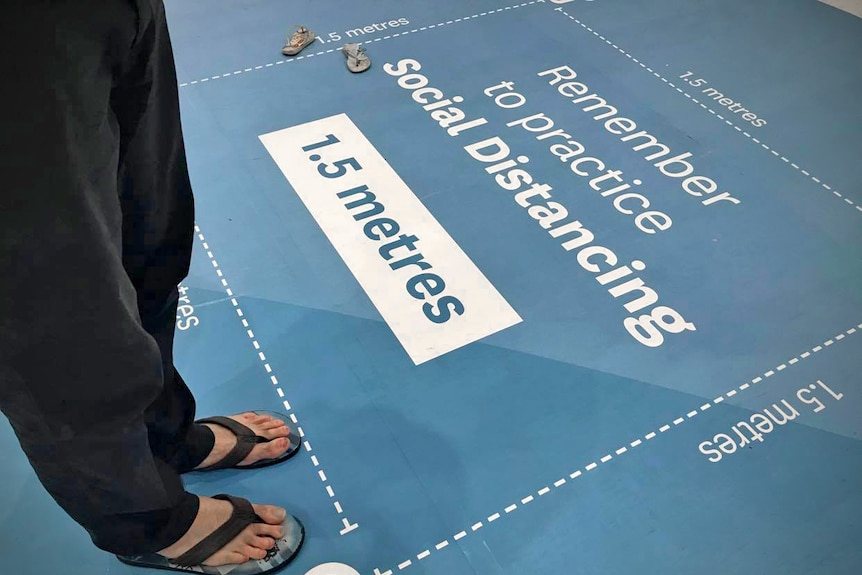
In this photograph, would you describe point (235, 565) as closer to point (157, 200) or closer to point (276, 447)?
point (276, 447)

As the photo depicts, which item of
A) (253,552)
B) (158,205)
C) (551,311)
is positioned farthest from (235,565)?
(551,311)

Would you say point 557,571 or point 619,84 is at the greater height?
point 619,84

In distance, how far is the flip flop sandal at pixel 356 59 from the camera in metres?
2.69

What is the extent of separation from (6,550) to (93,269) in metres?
0.95

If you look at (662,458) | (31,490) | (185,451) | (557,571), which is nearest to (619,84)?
(662,458)

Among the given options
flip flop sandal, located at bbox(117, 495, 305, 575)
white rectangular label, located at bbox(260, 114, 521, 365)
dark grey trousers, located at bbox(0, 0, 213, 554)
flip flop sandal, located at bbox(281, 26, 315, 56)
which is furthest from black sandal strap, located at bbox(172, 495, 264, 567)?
flip flop sandal, located at bbox(281, 26, 315, 56)

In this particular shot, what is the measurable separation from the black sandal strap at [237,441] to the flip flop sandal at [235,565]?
136mm

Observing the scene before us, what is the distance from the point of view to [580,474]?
158 cm

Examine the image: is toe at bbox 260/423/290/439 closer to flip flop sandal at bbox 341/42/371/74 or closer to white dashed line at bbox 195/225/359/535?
white dashed line at bbox 195/225/359/535

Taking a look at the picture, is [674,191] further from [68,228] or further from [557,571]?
[68,228]

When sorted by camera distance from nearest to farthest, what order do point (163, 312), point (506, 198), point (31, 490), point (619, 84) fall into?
point (163, 312) → point (31, 490) → point (506, 198) → point (619, 84)

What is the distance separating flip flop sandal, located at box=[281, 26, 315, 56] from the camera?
278cm

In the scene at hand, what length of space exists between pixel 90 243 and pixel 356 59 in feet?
6.84

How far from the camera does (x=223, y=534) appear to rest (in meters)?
1.32
